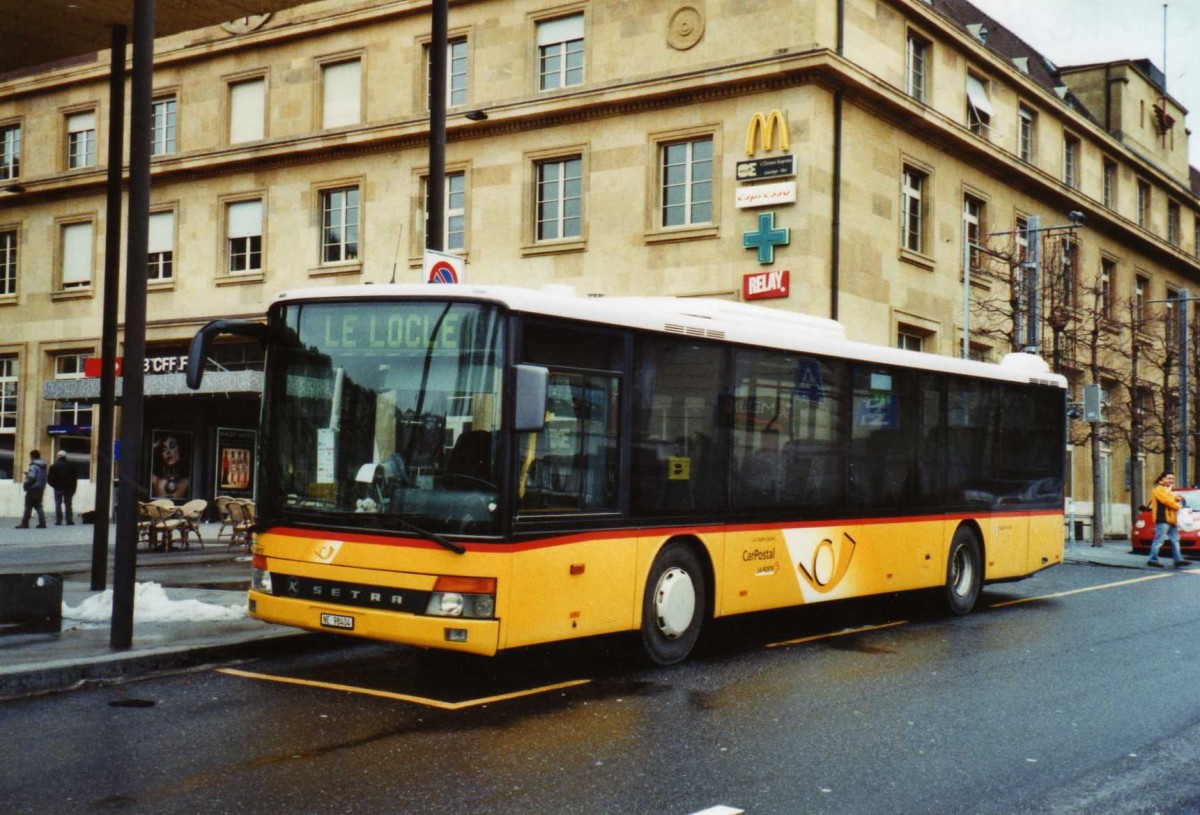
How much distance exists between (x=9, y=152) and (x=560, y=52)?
17.8 m

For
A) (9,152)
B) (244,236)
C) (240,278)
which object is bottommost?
(240,278)

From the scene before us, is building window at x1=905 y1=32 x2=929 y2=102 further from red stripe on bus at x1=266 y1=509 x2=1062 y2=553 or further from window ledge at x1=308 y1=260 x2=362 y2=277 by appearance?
red stripe on bus at x1=266 y1=509 x2=1062 y2=553

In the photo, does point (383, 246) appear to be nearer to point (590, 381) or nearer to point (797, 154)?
point (797, 154)

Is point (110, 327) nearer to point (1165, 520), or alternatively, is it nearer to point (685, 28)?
point (685, 28)

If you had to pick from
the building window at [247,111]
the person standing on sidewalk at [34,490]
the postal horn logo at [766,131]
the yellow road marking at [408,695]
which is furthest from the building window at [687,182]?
the yellow road marking at [408,695]

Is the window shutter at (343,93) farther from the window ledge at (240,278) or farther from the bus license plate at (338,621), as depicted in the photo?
the bus license plate at (338,621)

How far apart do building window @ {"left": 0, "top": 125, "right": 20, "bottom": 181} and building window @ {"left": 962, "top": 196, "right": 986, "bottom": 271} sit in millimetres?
25492

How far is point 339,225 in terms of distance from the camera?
31.0m

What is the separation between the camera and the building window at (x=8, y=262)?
36188 mm

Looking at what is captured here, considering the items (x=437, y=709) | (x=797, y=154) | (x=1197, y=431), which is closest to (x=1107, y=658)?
(x=437, y=709)

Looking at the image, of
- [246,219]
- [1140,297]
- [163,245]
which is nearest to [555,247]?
[246,219]

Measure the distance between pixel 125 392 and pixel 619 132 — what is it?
18.9 m

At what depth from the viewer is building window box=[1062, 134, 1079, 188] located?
3709cm

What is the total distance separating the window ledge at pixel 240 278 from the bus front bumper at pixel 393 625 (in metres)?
23.9
